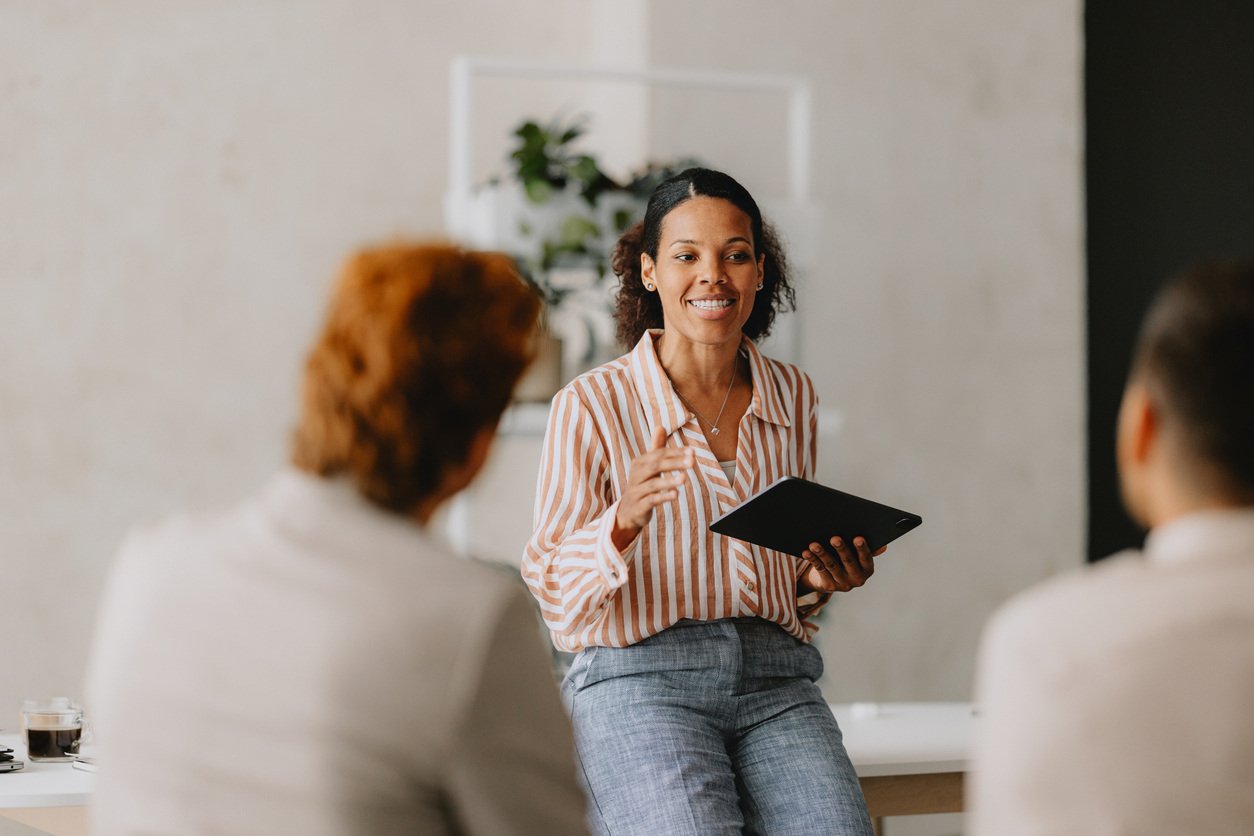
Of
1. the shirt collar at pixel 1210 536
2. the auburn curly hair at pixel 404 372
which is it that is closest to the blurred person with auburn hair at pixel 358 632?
the auburn curly hair at pixel 404 372

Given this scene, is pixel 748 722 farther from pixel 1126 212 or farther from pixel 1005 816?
pixel 1126 212

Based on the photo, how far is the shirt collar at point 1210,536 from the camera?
2.88 feet

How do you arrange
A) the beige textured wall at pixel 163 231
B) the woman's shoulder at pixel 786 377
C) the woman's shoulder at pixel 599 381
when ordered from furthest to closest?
1. the beige textured wall at pixel 163 231
2. the woman's shoulder at pixel 786 377
3. the woman's shoulder at pixel 599 381

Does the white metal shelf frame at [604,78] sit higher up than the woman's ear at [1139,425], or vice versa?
the white metal shelf frame at [604,78]

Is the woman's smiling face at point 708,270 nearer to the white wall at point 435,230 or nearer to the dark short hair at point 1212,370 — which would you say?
the dark short hair at point 1212,370

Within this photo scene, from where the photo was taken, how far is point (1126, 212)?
398cm

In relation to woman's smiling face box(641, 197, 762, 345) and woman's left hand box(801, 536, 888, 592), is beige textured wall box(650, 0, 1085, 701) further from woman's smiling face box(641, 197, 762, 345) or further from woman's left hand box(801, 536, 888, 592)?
woman's left hand box(801, 536, 888, 592)

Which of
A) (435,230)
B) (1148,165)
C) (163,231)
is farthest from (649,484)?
(1148,165)

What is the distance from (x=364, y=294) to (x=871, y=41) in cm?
313

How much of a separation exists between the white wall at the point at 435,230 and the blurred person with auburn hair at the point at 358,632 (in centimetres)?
275

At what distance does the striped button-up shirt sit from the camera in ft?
5.79

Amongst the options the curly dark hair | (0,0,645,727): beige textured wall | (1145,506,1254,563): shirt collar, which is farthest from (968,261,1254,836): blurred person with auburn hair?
(0,0,645,727): beige textured wall

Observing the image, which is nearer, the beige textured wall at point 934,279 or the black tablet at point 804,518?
the black tablet at point 804,518

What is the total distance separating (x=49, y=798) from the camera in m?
1.70
